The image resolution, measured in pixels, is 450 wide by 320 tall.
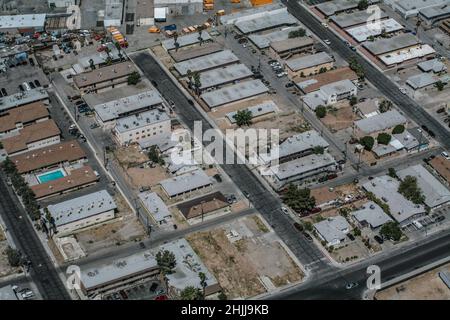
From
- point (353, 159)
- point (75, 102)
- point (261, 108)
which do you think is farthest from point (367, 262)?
point (75, 102)

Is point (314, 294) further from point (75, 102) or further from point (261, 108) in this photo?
point (75, 102)

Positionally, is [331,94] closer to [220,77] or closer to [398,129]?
[398,129]

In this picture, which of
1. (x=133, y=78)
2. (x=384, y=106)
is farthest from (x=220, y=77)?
(x=384, y=106)

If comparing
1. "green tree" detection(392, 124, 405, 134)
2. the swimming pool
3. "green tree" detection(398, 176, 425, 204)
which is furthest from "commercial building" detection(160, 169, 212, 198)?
"green tree" detection(392, 124, 405, 134)

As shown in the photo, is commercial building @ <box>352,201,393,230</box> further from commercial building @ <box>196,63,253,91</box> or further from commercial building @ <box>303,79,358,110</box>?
commercial building @ <box>196,63,253,91</box>

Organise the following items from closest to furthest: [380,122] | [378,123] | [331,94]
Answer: [378,123] < [380,122] < [331,94]

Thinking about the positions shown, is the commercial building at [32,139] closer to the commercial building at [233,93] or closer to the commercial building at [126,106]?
the commercial building at [126,106]
